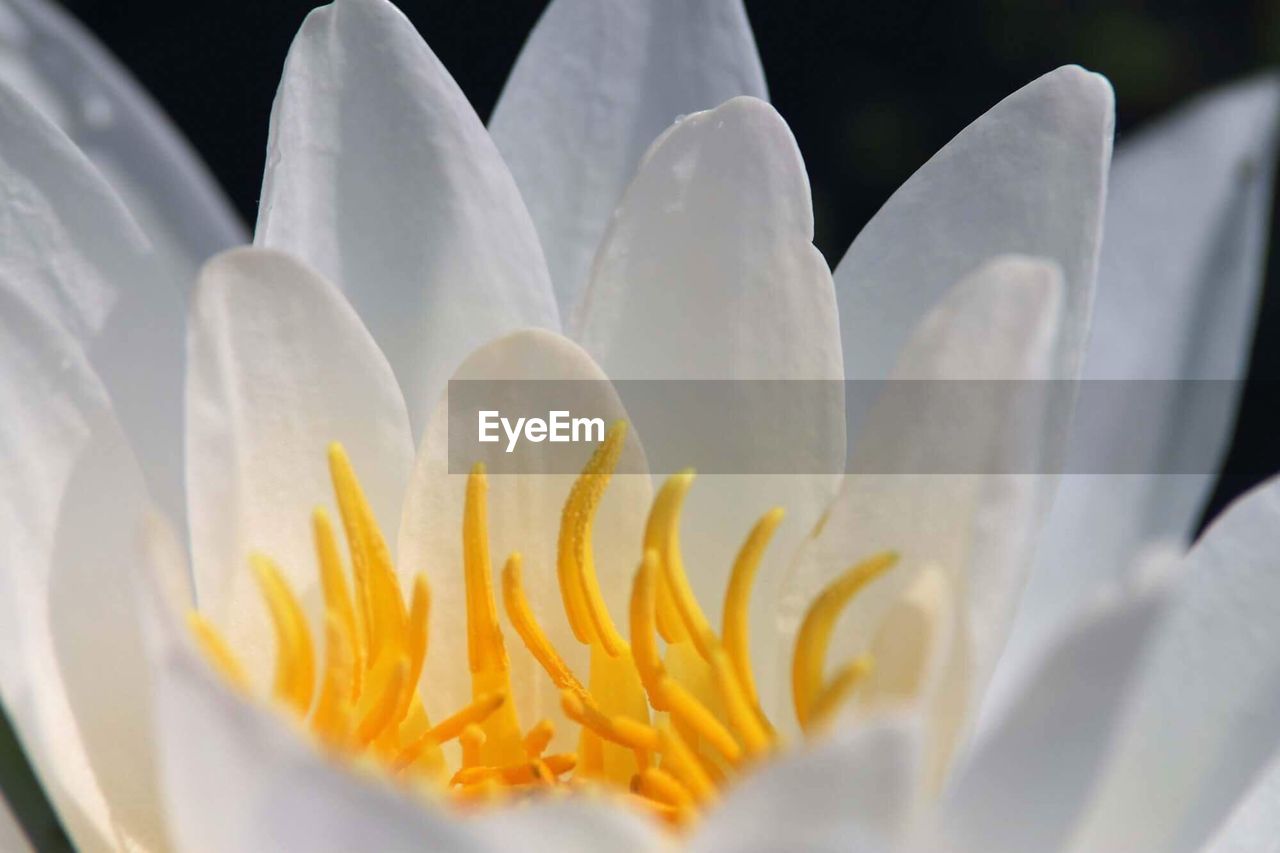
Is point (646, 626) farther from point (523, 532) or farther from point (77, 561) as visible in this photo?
point (77, 561)

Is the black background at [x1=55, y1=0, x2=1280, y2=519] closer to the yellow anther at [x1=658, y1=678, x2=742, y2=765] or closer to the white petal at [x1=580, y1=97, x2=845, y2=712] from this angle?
the white petal at [x1=580, y1=97, x2=845, y2=712]

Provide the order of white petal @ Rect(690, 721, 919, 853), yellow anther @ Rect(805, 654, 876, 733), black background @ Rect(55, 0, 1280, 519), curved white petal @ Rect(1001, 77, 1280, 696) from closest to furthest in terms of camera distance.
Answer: white petal @ Rect(690, 721, 919, 853)
yellow anther @ Rect(805, 654, 876, 733)
curved white petal @ Rect(1001, 77, 1280, 696)
black background @ Rect(55, 0, 1280, 519)

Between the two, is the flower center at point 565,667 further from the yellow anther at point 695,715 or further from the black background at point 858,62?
the black background at point 858,62

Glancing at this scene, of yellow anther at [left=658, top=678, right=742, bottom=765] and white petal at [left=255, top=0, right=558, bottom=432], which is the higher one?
white petal at [left=255, top=0, right=558, bottom=432]

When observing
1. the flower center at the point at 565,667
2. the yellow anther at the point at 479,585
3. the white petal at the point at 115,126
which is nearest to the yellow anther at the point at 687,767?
the flower center at the point at 565,667

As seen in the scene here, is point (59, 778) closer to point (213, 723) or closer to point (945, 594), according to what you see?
point (213, 723)

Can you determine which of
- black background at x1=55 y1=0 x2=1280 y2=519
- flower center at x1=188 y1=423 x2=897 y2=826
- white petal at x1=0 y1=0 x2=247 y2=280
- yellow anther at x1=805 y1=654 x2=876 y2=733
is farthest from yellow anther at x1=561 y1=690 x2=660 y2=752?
black background at x1=55 y1=0 x2=1280 y2=519
